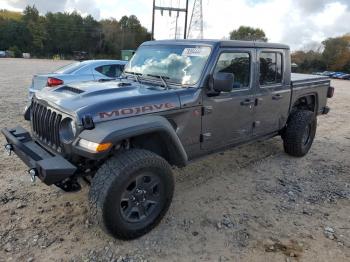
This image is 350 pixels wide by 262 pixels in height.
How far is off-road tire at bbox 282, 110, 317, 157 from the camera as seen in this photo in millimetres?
5496

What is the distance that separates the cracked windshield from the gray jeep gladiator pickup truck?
1 centimetres

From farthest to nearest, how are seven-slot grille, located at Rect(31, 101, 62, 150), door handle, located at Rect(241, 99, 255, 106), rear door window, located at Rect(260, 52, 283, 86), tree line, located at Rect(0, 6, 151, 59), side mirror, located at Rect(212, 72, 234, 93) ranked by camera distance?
tree line, located at Rect(0, 6, 151, 59), rear door window, located at Rect(260, 52, 283, 86), door handle, located at Rect(241, 99, 255, 106), side mirror, located at Rect(212, 72, 234, 93), seven-slot grille, located at Rect(31, 101, 62, 150)

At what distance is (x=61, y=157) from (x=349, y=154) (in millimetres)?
5290

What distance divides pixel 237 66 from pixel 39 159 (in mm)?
2625

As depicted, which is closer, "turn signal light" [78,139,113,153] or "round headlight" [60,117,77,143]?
"turn signal light" [78,139,113,153]

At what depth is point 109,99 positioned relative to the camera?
10.3 feet

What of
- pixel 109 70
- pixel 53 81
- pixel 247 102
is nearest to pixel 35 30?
pixel 109 70

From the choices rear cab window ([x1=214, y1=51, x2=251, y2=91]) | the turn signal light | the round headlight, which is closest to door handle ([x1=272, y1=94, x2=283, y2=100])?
rear cab window ([x1=214, y1=51, x2=251, y2=91])

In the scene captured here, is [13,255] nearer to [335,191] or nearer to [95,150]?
[95,150]

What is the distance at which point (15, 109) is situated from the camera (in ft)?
27.5

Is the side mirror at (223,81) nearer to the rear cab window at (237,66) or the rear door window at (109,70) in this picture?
the rear cab window at (237,66)

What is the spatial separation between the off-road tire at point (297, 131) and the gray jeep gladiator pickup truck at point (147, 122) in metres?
0.72

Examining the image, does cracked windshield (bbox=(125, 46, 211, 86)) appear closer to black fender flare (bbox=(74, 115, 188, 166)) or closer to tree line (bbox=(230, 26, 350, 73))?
black fender flare (bbox=(74, 115, 188, 166))

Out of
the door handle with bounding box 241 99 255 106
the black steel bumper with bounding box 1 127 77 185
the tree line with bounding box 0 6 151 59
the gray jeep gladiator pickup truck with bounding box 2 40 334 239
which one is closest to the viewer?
the black steel bumper with bounding box 1 127 77 185
